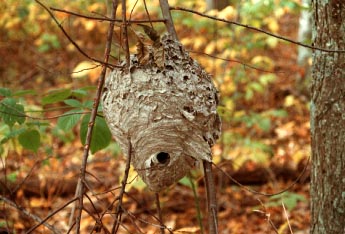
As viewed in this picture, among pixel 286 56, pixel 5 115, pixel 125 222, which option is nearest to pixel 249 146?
pixel 125 222

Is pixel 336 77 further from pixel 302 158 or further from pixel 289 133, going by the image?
pixel 289 133

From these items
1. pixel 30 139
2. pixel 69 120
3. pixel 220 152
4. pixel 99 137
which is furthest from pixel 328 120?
pixel 220 152

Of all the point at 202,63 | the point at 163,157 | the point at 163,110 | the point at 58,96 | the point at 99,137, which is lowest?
the point at 163,157

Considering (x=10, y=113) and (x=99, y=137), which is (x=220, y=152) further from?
(x=10, y=113)

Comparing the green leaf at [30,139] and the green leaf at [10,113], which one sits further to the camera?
the green leaf at [30,139]

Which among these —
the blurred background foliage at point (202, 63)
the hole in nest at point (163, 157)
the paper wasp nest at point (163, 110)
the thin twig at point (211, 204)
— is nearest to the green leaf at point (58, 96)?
the blurred background foliage at point (202, 63)

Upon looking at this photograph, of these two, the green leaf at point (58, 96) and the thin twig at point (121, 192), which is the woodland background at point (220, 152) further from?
the thin twig at point (121, 192)

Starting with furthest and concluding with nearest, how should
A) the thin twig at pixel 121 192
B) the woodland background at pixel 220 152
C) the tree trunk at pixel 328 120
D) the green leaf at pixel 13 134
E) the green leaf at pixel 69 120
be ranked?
the woodland background at pixel 220 152 → the green leaf at pixel 13 134 → the green leaf at pixel 69 120 → the tree trunk at pixel 328 120 → the thin twig at pixel 121 192
